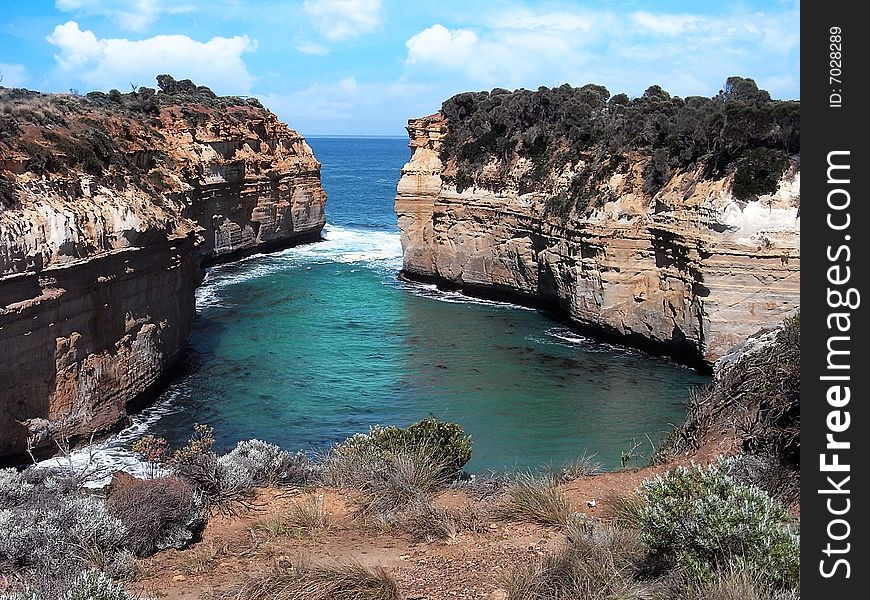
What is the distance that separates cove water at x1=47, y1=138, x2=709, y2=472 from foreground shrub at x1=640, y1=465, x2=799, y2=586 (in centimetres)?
1059

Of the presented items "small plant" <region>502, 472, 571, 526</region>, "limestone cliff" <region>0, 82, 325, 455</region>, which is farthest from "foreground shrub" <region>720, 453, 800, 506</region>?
"limestone cliff" <region>0, 82, 325, 455</region>

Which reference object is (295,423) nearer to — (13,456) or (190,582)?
(13,456)

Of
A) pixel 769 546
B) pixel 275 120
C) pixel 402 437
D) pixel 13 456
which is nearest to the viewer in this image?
pixel 769 546

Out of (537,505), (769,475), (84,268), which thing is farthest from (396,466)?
(84,268)

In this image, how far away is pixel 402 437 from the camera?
13109 mm

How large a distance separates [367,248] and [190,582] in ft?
144

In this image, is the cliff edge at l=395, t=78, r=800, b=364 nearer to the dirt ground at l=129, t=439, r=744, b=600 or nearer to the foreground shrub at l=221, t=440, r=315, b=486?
the dirt ground at l=129, t=439, r=744, b=600

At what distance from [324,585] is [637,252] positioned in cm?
2242

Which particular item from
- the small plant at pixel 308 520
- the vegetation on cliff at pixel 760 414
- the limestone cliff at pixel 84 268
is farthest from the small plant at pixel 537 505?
the limestone cliff at pixel 84 268

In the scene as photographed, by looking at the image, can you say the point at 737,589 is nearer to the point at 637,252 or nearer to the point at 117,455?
the point at 117,455

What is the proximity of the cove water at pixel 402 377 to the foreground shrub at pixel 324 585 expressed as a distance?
9.66 meters
